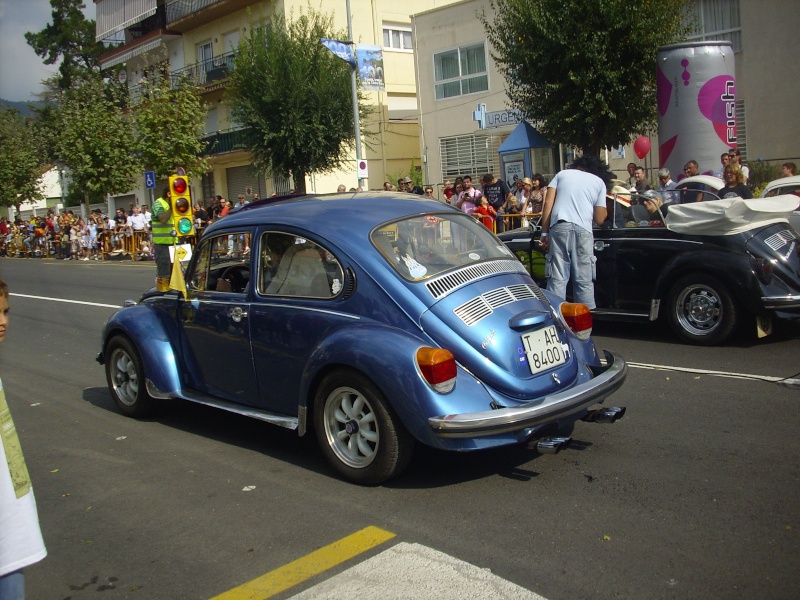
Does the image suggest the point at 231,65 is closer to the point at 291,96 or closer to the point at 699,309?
the point at 291,96

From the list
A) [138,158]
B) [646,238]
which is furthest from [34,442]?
[138,158]

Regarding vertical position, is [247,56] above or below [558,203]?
above

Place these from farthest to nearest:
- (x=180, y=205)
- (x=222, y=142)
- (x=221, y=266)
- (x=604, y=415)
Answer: (x=222, y=142) → (x=180, y=205) → (x=221, y=266) → (x=604, y=415)

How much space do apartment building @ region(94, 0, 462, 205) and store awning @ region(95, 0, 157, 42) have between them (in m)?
0.16

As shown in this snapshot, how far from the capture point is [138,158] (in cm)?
3250

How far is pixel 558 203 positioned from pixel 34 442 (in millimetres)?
5194

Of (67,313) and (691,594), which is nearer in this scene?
(691,594)

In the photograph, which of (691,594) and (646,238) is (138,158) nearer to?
(646,238)

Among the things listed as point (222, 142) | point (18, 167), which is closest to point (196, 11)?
point (222, 142)

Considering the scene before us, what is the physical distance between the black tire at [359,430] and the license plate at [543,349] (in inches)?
34.2

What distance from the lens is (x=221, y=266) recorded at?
6133 mm

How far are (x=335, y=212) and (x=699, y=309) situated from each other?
459 centimetres

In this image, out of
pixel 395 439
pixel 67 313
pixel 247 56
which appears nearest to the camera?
pixel 395 439

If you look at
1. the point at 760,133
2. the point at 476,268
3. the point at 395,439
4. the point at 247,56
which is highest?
the point at 247,56
